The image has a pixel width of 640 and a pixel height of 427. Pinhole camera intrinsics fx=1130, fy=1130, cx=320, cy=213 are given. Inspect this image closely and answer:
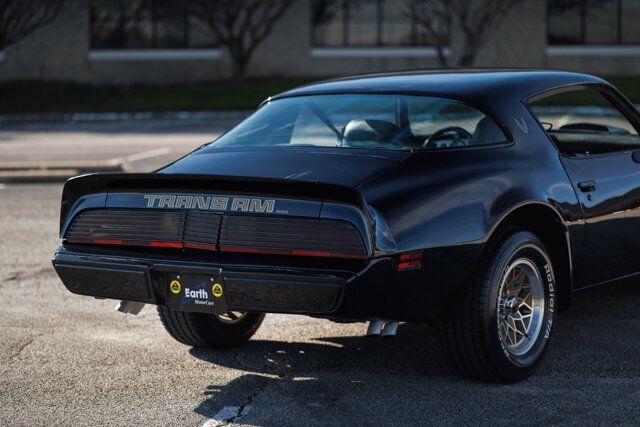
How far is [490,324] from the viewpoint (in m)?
4.97

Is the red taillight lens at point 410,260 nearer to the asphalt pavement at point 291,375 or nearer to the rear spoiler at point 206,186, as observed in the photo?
the rear spoiler at point 206,186

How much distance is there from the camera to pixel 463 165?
5.17 meters

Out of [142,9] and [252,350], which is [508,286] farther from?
[142,9]

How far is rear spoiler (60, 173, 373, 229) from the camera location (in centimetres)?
469

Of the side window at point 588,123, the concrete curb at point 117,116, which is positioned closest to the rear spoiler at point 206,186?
the side window at point 588,123

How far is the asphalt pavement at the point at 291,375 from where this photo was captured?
4.79m

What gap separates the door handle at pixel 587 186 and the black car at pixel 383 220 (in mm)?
14

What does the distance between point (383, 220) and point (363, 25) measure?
35.8 m

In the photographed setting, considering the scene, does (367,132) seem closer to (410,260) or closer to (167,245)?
(410,260)

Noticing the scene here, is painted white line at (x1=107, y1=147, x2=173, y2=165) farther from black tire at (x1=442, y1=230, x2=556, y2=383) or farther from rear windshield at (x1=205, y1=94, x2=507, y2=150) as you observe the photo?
black tire at (x1=442, y1=230, x2=556, y2=383)

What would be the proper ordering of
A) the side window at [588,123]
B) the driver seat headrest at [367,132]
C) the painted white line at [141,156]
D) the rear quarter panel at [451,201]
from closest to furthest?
the rear quarter panel at [451,201]
the driver seat headrest at [367,132]
the side window at [588,123]
the painted white line at [141,156]

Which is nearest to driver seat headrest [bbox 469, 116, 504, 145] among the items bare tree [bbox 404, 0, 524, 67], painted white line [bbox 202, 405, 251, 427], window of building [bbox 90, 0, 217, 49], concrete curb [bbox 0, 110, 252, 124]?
painted white line [bbox 202, 405, 251, 427]

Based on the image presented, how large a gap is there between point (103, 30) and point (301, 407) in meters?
37.3

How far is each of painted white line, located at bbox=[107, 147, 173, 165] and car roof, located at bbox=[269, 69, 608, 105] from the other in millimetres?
10542
